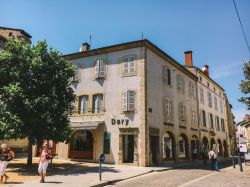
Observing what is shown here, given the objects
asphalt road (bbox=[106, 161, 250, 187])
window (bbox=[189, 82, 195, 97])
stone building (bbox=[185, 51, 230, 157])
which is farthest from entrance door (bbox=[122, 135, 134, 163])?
stone building (bbox=[185, 51, 230, 157])

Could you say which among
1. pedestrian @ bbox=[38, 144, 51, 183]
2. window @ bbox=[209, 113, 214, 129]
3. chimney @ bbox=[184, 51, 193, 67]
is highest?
chimney @ bbox=[184, 51, 193, 67]

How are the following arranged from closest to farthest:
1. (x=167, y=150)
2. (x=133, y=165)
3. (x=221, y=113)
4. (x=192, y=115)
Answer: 1. (x=133, y=165)
2. (x=167, y=150)
3. (x=192, y=115)
4. (x=221, y=113)

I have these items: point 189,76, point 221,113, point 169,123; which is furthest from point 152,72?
point 221,113

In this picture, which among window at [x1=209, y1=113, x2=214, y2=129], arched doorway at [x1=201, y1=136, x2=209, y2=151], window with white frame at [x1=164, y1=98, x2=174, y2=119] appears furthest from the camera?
window at [x1=209, y1=113, x2=214, y2=129]

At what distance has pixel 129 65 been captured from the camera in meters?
20.7

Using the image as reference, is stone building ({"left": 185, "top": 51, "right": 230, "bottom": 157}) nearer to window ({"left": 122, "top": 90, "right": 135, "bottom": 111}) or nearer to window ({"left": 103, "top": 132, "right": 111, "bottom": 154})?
window ({"left": 122, "top": 90, "right": 135, "bottom": 111})

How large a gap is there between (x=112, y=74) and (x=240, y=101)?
11.2 metres

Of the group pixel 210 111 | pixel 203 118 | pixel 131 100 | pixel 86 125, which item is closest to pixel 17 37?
pixel 86 125

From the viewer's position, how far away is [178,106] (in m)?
24.8

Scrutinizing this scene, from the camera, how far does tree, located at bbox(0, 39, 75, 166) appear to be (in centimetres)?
1382

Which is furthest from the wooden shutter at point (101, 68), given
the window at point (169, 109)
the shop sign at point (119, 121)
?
the window at point (169, 109)

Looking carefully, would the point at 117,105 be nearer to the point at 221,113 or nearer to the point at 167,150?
the point at 167,150

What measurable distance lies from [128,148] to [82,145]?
436 cm

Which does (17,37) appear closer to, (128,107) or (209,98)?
(128,107)
